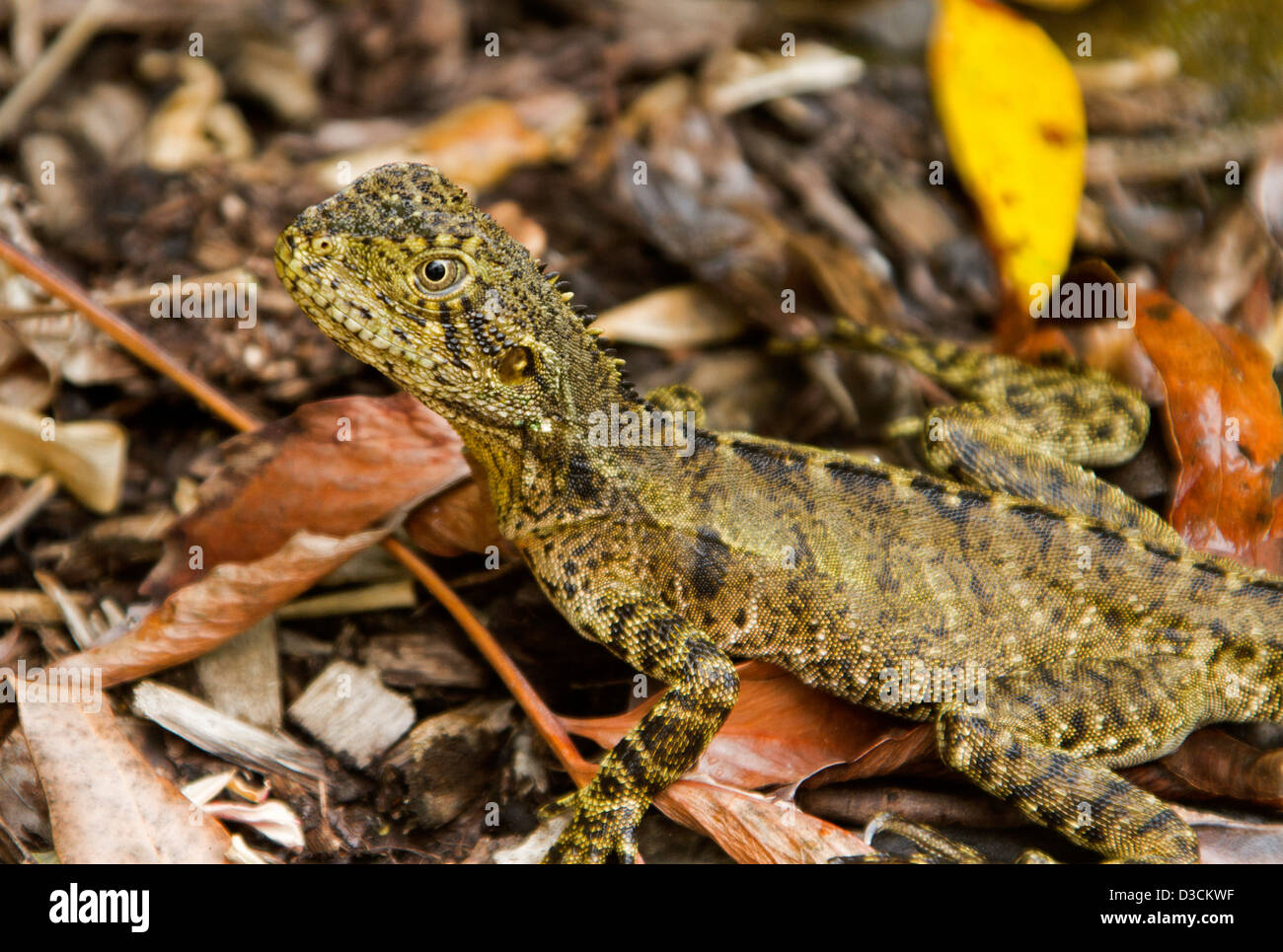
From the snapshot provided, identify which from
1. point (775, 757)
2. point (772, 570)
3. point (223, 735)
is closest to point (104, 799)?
point (223, 735)

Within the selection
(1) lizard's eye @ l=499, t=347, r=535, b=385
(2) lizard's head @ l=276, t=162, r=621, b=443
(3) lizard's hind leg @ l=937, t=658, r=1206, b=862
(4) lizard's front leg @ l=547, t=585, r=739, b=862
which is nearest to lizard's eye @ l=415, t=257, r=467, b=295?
(2) lizard's head @ l=276, t=162, r=621, b=443

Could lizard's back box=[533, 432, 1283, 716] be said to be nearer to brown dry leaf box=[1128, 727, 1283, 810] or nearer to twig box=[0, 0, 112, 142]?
brown dry leaf box=[1128, 727, 1283, 810]

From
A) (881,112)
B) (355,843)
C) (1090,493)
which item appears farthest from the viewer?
(881,112)

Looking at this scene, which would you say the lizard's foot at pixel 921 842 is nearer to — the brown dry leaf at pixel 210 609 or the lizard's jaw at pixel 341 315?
the brown dry leaf at pixel 210 609

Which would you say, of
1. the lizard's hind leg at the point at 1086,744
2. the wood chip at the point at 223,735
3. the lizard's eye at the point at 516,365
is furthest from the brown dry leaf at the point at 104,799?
the lizard's hind leg at the point at 1086,744

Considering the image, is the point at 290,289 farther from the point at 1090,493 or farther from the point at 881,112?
the point at 881,112

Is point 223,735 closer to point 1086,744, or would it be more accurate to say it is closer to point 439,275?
point 439,275
